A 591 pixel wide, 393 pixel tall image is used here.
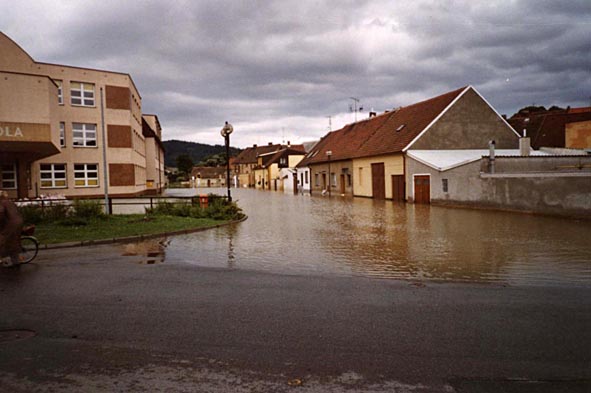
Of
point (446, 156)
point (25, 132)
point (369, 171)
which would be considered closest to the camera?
point (25, 132)

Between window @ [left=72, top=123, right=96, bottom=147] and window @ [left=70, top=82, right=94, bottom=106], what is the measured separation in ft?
5.50

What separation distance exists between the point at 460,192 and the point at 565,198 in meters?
6.79

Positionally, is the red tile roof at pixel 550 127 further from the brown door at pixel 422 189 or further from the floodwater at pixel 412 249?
the floodwater at pixel 412 249

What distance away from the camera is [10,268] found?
Result: 1017 cm

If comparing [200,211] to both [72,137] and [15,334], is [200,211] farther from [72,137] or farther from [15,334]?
[72,137]

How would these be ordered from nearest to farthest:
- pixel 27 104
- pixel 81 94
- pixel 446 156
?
pixel 27 104
pixel 446 156
pixel 81 94

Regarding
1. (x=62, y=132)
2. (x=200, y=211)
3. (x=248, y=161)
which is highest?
(x=248, y=161)

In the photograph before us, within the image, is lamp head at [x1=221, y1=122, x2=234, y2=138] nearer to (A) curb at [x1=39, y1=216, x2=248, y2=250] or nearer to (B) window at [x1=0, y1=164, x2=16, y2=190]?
(A) curb at [x1=39, y1=216, x2=248, y2=250]

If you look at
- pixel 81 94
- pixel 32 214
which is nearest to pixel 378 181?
pixel 81 94

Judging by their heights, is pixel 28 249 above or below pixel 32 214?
below

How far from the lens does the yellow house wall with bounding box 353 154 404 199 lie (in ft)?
113

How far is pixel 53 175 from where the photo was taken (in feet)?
116

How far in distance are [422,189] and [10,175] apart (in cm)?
2793

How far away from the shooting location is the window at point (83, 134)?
1426 inches
